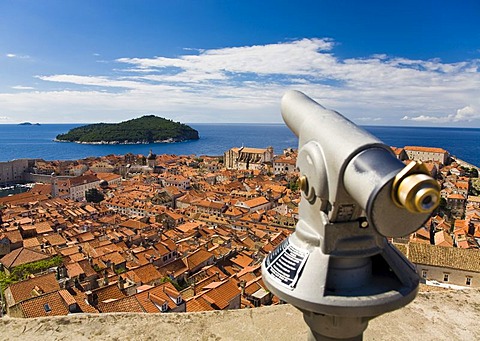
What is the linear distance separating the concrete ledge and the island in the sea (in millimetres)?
133160

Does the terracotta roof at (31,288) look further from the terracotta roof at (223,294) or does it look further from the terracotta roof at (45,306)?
the terracotta roof at (223,294)

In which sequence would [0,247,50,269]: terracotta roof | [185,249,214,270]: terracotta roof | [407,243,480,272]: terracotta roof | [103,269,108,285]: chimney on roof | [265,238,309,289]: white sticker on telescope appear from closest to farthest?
[265,238,309,289]: white sticker on telescope
[407,243,480,272]: terracotta roof
[103,269,108,285]: chimney on roof
[0,247,50,269]: terracotta roof
[185,249,214,270]: terracotta roof

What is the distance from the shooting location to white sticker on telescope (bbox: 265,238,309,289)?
66.9 inches

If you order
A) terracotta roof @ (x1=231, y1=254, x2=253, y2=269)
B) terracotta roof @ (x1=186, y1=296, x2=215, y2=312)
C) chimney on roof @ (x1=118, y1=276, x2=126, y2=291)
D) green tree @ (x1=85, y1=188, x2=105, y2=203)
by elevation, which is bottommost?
green tree @ (x1=85, y1=188, x2=105, y2=203)

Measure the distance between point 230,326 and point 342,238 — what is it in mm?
2480

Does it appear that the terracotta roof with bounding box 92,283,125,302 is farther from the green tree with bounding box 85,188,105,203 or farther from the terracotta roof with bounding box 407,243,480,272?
the green tree with bounding box 85,188,105,203

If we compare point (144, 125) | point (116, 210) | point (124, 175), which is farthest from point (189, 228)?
point (144, 125)

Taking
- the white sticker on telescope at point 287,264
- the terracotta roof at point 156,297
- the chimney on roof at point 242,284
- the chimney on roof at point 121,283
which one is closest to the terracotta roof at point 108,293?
the chimney on roof at point 121,283

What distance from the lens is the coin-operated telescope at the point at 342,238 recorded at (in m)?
1.38

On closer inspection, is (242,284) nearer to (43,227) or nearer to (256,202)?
(43,227)

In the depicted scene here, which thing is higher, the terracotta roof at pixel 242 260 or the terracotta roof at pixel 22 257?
the terracotta roof at pixel 22 257

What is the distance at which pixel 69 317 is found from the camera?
12.7ft

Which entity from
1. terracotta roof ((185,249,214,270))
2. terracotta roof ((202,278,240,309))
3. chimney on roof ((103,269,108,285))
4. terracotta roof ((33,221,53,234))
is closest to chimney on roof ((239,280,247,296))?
terracotta roof ((202,278,240,309))

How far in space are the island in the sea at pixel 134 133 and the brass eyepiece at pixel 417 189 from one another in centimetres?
13603
